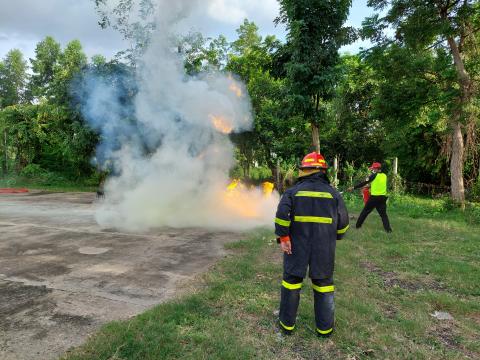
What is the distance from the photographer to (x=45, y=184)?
23094 mm

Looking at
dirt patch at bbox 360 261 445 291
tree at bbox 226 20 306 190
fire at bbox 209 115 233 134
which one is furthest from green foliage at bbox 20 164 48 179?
dirt patch at bbox 360 261 445 291

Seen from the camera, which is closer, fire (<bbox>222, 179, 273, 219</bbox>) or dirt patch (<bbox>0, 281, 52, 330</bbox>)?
dirt patch (<bbox>0, 281, 52, 330</bbox>)

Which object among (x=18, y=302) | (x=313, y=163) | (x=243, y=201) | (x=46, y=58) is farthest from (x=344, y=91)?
(x=46, y=58)

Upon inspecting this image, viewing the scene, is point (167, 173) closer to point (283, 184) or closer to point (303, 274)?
point (303, 274)

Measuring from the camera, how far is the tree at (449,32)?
1162 cm

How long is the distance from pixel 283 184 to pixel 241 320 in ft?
40.6

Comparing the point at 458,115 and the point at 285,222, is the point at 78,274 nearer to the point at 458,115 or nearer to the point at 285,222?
the point at 285,222

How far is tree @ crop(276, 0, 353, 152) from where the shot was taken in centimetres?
1011

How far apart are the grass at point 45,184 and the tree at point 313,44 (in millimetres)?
16046

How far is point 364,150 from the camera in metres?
21.3

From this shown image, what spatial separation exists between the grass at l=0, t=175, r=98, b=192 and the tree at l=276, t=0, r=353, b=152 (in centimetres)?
1605

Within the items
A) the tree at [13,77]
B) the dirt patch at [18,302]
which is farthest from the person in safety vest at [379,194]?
the tree at [13,77]

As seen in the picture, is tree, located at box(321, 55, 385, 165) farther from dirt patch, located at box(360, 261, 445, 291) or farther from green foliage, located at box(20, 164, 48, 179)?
green foliage, located at box(20, 164, 48, 179)

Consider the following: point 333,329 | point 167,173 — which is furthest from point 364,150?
point 333,329
